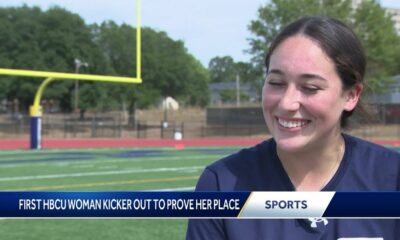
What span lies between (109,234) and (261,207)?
507 centimetres

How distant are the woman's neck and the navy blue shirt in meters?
0.02

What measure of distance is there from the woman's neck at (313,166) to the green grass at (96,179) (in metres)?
4.69

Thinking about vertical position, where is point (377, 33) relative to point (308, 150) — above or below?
above

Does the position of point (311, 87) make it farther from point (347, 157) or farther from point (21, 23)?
point (21, 23)

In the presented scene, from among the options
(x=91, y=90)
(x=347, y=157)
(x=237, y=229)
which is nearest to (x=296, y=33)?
(x=347, y=157)

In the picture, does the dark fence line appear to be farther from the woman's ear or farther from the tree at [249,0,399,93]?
the woman's ear

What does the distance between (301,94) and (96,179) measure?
11.0 m

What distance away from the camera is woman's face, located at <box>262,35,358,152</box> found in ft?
5.74

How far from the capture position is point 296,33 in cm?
180

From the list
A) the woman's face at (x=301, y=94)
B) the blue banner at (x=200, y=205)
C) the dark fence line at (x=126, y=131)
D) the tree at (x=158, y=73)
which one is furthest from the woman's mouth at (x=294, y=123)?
the tree at (x=158, y=73)

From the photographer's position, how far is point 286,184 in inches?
74.3

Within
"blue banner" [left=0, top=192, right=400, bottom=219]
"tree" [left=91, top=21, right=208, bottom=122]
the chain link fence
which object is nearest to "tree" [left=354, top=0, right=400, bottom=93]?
the chain link fence

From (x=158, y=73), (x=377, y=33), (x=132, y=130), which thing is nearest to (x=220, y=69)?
(x=158, y=73)

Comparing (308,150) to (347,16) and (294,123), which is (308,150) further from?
(347,16)
